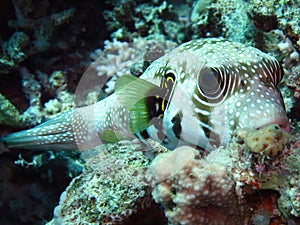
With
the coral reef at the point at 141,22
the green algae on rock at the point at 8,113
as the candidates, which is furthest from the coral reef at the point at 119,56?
the green algae on rock at the point at 8,113

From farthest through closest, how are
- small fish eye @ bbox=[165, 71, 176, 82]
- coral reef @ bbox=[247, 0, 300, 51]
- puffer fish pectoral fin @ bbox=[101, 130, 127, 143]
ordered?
puffer fish pectoral fin @ bbox=[101, 130, 127, 143], coral reef @ bbox=[247, 0, 300, 51], small fish eye @ bbox=[165, 71, 176, 82]

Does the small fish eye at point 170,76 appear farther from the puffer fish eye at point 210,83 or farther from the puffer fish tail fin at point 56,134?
the puffer fish tail fin at point 56,134

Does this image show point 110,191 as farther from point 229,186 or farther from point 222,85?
point 222,85

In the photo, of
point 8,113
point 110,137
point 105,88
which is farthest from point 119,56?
point 110,137

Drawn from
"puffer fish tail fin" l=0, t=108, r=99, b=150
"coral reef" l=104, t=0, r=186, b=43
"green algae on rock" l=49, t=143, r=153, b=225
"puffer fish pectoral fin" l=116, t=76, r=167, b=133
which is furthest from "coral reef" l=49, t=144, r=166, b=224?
"coral reef" l=104, t=0, r=186, b=43

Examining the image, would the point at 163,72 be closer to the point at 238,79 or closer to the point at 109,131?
the point at 238,79

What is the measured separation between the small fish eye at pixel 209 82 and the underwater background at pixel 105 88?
0.54 metres

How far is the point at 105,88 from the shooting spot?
17.2ft

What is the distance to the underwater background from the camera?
204 centimetres

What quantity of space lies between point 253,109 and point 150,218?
131 cm

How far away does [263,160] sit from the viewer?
6.10ft

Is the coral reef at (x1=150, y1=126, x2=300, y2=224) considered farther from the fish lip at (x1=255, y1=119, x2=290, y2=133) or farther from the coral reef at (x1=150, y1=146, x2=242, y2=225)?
the fish lip at (x1=255, y1=119, x2=290, y2=133)

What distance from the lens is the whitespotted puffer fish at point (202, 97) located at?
2348 mm

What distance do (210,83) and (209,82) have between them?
13 mm
